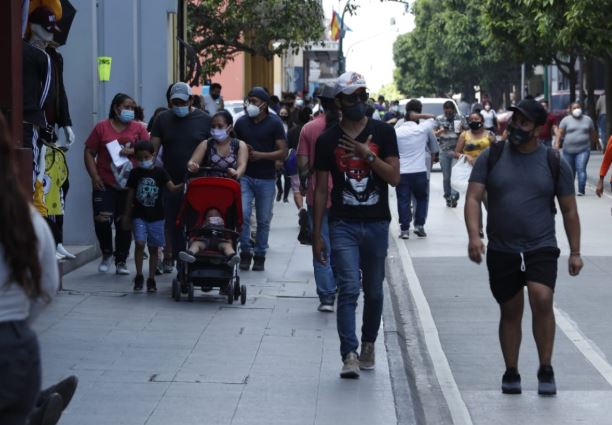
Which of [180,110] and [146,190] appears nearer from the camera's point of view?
[146,190]

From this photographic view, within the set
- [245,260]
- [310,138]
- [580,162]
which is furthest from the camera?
[580,162]

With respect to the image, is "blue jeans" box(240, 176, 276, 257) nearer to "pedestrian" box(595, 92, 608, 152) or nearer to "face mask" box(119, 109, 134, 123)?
"face mask" box(119, 109, 134, 123)

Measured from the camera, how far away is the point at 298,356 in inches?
378

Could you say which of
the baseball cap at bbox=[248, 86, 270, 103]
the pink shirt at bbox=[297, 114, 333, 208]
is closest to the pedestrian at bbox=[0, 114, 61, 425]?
the pink shirt at bbox=[297, 114, 333, 208]

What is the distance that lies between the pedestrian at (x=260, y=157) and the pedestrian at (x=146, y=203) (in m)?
1.70

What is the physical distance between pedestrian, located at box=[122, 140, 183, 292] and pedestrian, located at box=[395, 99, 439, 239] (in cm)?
667

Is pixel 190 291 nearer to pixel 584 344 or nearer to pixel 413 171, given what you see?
pixel 584 344

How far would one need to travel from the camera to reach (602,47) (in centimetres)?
3259

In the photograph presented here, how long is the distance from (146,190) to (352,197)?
14.0 feet

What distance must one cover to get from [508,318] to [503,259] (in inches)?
15.4

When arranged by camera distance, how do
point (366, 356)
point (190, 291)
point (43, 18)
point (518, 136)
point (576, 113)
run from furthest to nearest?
point (576, 113) < point (190, 291) < point (43, 18) < point (366, 356) < point (518, 136)

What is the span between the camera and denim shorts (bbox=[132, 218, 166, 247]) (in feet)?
41.3

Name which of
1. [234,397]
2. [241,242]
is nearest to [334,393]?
[234,397]

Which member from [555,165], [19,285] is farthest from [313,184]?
[19,285]
